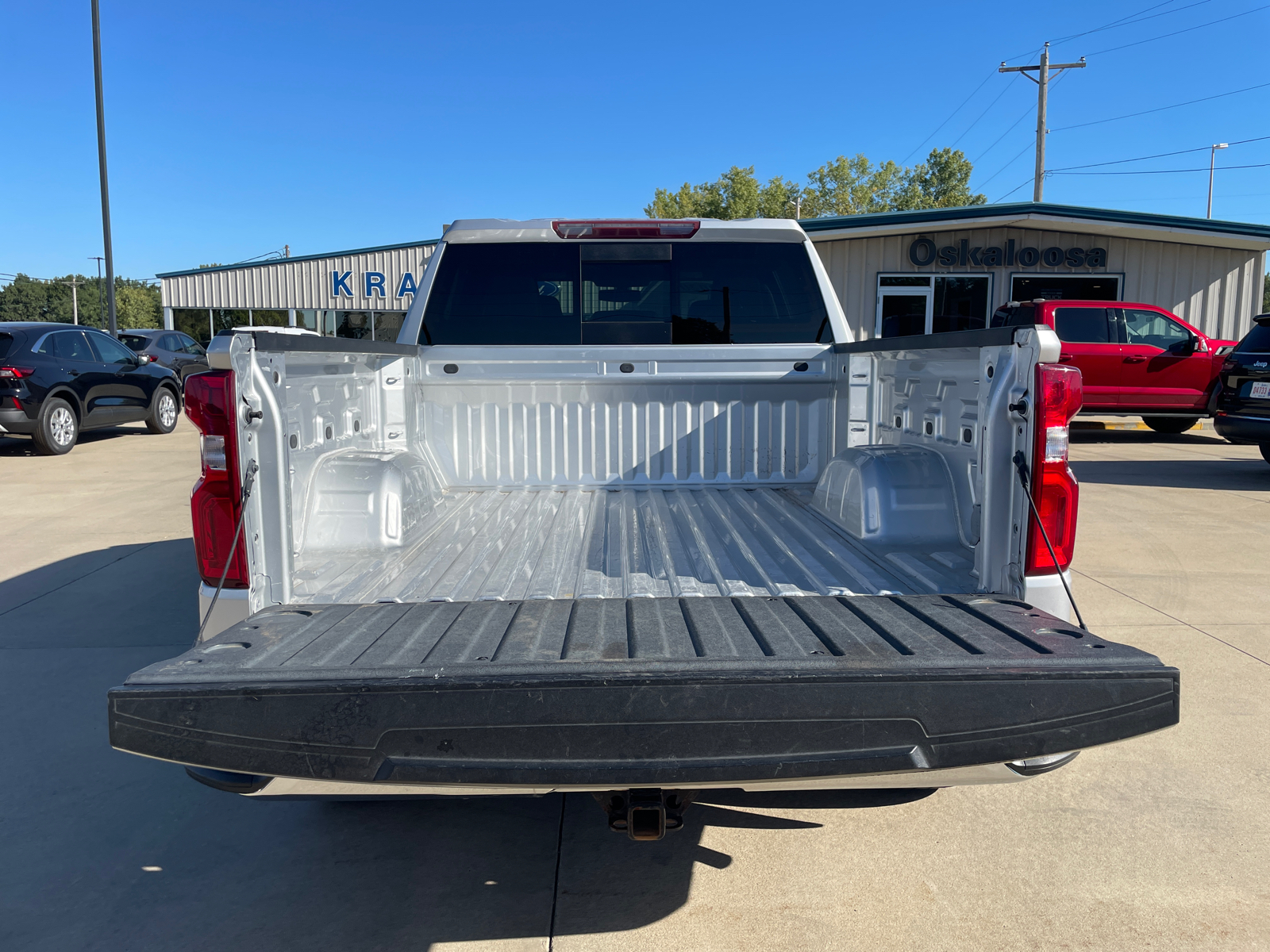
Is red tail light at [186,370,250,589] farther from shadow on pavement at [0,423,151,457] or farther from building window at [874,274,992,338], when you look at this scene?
building window at [874,274,992,338]

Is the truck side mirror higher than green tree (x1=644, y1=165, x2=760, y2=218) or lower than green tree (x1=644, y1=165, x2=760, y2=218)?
lower

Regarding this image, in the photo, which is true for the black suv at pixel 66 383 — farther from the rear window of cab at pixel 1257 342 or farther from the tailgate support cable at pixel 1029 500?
the rear window of cab at pixel 1257 342

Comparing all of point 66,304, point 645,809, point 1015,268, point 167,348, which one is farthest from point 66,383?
point 66,304

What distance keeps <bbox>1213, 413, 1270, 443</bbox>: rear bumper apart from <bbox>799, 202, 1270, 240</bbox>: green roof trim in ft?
28.6

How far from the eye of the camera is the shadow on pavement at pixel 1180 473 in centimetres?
1004

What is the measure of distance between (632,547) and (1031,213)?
17969mm

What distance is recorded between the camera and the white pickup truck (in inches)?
72.2

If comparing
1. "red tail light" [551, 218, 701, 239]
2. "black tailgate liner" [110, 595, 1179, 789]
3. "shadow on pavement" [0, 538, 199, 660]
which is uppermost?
"red tail light" [551, 218, 701, 239]

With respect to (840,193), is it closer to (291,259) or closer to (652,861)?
(291,259)

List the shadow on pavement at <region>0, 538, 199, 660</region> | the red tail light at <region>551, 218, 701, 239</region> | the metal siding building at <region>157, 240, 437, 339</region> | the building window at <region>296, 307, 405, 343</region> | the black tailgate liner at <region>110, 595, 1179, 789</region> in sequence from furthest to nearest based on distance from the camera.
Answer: the building window at <region>296, 307, 405, 343</region> → the metal siding building at <region>157, 240, 437, 339</region> → the shadow on pavement at <region>0, 538, 199, 660</region> → the red tail light at <region>551, 218, 701, 239</region> → the black tailgate liner at <region>110, 595, 1179, 789</region>

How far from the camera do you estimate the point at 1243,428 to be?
10031mm

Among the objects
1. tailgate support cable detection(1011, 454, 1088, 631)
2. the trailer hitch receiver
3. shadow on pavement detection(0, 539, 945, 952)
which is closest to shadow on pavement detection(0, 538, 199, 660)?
shadow on pavement detection(0, 539, 945, 952)

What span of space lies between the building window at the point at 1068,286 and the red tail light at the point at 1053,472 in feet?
62.7

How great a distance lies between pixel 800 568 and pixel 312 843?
76.1 inches
